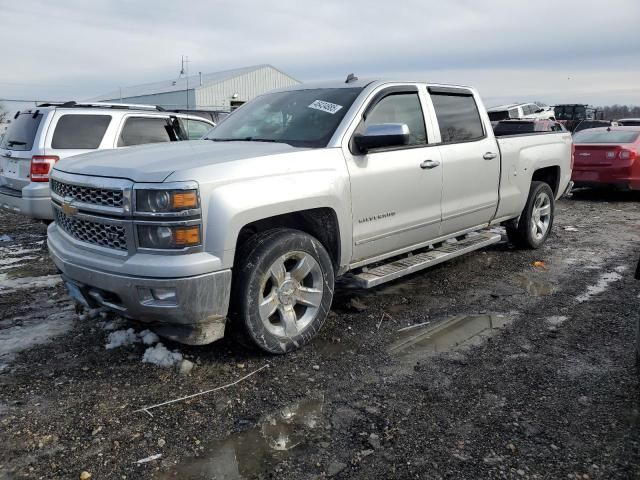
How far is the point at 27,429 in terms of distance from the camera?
9.72 feet

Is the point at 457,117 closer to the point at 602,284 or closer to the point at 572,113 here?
the point at 602,284

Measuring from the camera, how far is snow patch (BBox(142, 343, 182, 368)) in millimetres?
3703

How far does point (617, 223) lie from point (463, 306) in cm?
568

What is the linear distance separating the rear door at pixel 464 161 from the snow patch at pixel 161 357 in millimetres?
2684

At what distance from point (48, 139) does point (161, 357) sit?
14.4ft

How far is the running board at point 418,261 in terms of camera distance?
A: 14.1 feet

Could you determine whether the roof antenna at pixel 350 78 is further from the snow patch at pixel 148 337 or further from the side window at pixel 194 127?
the side window at pixel 194 127

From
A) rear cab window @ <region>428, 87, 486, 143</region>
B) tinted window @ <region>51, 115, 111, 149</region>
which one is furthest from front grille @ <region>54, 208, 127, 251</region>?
tinted window @ <region>51, 115, 111, 149</region>

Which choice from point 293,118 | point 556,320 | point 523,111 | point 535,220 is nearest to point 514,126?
point 535,220

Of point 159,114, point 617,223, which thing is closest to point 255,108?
point 159,114

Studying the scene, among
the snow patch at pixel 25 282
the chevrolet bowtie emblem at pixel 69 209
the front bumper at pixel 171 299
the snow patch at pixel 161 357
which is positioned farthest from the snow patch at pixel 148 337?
the snow patch at pixel 25 282

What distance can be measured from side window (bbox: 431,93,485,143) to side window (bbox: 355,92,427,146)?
28 cm

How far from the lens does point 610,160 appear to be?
11375mm

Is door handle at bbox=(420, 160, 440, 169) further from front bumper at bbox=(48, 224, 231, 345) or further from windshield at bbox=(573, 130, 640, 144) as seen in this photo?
windshield at bbox=(573, 130, 640, 144)
